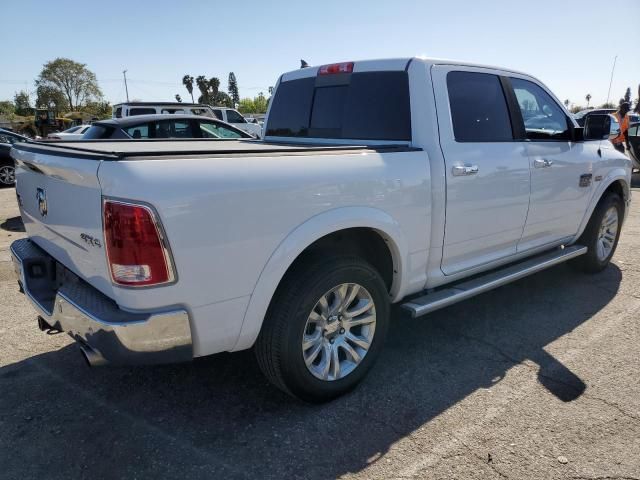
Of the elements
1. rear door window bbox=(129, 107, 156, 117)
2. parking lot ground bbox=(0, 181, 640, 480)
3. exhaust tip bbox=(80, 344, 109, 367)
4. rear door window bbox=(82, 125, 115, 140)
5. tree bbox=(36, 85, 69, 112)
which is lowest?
parking lot ground bbox=(0, 181, 640, 480)

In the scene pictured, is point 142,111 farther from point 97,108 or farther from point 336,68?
point 97,108

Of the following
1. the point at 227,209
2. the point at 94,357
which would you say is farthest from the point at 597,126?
the point at 94,357

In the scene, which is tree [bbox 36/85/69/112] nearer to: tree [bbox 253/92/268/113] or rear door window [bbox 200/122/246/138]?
tree [bbox 253/92/268/113]

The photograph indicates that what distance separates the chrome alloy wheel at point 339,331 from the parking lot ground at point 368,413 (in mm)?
234

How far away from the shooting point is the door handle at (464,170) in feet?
10.2

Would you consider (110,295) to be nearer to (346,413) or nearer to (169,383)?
(169,383)

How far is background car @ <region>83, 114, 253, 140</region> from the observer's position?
7906 millimetres

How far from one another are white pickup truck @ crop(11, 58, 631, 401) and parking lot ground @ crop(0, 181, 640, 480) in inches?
12.6

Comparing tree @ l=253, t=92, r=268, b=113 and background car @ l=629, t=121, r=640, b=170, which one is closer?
background car @ l=629, t=121, r=640, b=170

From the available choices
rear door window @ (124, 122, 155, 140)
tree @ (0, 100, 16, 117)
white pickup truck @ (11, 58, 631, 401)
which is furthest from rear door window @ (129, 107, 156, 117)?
tree @ (0, 100, 16, 117)

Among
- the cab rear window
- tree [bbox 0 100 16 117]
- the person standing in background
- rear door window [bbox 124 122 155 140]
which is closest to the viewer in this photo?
the cab rear window

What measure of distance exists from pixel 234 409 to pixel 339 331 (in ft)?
2.46

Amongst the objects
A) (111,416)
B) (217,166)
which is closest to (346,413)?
(111,416)

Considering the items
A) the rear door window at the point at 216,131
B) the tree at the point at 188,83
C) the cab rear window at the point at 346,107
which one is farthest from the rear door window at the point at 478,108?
the tree at the point at 188,83
